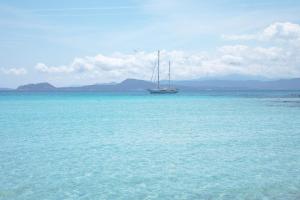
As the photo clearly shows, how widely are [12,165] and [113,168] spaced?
547cm

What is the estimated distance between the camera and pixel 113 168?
2048 cm

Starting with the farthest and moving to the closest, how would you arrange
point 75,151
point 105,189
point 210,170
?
point 75,151
point 210,170
point 105,189

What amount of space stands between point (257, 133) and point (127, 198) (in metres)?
22.7

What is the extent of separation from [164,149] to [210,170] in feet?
22.5

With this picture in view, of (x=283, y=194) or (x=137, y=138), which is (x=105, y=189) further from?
(x=137, y=138)

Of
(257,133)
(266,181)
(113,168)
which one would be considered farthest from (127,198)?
(257,133)

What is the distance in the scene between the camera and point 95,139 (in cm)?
3173

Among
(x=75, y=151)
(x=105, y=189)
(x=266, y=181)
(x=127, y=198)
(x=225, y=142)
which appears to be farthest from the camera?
(x=225, y=142)

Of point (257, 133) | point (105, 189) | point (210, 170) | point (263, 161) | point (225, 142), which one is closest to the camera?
point (105, 189)

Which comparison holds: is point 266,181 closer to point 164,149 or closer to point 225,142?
point 164,149

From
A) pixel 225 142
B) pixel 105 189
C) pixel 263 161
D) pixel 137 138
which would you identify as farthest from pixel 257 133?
pixel 105 189

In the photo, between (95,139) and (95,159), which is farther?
(95,139)

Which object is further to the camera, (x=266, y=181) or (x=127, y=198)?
(x=266, y=181)

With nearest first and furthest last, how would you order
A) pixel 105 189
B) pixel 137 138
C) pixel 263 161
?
pixel 105 189, pixel 263 161, pixel 137 138
